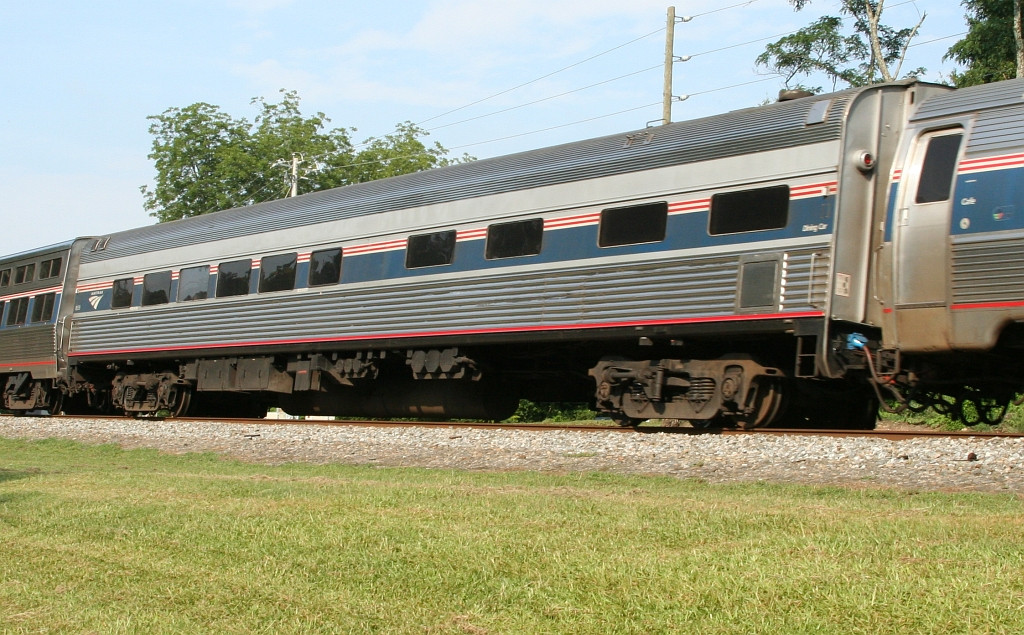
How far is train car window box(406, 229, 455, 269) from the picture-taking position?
14.7 m

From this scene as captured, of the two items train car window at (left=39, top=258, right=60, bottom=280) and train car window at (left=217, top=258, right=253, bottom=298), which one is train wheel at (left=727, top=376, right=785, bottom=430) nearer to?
train car window at (left=217, top=258, right=253, bottom=298)

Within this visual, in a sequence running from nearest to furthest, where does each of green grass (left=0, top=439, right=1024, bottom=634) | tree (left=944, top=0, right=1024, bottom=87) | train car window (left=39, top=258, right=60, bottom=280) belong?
green grass (left=0, top=439, right=1024, bottom=634) < train car window (left=39, top=258, right=60, bottom=280) < tree (left=944, top=0, right=1024, bottom=87)

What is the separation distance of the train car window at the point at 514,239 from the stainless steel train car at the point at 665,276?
26 millimetres

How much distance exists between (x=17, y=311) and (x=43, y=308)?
147 cm

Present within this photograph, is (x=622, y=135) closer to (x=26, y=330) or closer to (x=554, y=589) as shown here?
(x=554, y=589)

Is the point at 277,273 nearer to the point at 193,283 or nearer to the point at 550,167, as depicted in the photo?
the point at 193,283

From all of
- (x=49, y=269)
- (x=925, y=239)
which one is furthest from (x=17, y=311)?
(x=925, y=239)

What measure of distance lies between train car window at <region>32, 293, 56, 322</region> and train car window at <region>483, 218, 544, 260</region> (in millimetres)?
12912

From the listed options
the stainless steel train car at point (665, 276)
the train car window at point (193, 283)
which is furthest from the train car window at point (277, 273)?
the train car window at point (193, 283)

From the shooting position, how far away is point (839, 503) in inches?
280

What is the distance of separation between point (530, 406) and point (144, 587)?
2234 centimetres

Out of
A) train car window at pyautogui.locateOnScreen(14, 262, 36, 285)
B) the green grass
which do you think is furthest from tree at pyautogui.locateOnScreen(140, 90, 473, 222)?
the green grass

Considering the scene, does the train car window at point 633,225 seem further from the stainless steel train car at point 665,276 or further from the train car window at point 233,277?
the train car window at point 233,277

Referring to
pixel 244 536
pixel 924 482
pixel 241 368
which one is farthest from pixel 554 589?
pixel 241 368
